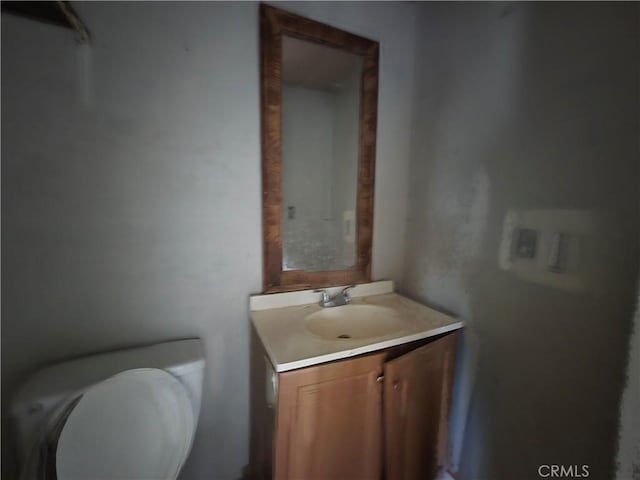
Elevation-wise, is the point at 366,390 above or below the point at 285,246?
below

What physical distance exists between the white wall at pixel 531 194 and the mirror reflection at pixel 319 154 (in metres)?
0.40

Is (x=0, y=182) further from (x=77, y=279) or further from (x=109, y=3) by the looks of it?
(x=109, y=3)

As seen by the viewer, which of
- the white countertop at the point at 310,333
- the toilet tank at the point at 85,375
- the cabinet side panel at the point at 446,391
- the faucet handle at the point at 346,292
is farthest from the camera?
the faucet handle at the point at 346,292

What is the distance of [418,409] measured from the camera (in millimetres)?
933

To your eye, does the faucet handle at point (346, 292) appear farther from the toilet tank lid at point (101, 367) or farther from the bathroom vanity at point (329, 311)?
the toilet tank lid at point (101, 367)

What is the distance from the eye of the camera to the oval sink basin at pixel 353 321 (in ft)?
3.70

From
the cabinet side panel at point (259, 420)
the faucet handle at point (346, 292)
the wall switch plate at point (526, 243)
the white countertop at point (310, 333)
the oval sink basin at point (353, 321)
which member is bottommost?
the cabinet side panel at point (259, 420)

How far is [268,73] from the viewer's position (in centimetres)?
104

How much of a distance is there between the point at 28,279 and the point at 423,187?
1642mm

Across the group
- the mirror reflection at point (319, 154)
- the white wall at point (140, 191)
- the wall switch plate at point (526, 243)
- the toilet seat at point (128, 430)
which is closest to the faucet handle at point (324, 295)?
the mirror reflection at point (319, 154)

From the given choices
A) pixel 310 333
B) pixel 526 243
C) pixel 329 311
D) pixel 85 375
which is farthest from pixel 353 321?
pixel 85 375

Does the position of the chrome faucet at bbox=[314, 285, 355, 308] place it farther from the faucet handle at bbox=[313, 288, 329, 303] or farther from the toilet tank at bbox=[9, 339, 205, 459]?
the toilet tank at bbox=[9, 339, 205, 459]

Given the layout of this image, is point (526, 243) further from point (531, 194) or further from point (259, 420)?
point (259, 420)

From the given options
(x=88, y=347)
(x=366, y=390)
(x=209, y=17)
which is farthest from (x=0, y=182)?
(x=366, y=390)
